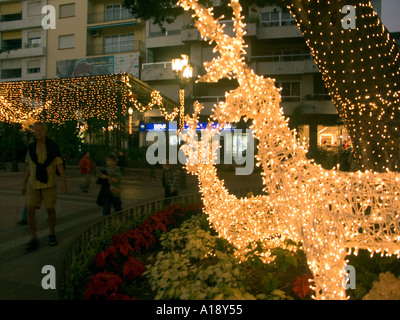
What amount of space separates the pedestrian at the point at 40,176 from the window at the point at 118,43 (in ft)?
92.5

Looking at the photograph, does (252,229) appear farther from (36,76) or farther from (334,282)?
(36,76)

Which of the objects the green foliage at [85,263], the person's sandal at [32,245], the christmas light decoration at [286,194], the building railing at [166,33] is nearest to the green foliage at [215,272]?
the christmas light decoration at [286,194]

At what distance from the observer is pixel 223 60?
3.81 meters

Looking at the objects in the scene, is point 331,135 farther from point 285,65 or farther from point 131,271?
point 131,271

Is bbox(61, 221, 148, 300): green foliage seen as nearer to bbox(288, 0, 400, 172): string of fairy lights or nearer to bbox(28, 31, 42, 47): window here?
bbox(288, 0, 400, 172): string of fairy lights

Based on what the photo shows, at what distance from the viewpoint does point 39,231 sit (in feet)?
21.7

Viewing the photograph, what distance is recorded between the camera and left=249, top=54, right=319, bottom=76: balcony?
84.4 feet

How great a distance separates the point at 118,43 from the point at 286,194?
32.0 meters

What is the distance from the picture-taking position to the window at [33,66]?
34819 mm

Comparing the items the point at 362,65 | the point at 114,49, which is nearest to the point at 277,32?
the point at 114,49

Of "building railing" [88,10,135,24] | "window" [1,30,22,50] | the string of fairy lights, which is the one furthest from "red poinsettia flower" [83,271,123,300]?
"window" [1,30,22,50]

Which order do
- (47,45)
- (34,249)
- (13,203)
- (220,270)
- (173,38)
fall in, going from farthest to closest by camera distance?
(47,45) → (173,38) → (13,203) → (34,249) → (220,270)

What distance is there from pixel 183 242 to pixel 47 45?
35309 millimetres

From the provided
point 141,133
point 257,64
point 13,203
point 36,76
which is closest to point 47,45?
point 36,76
